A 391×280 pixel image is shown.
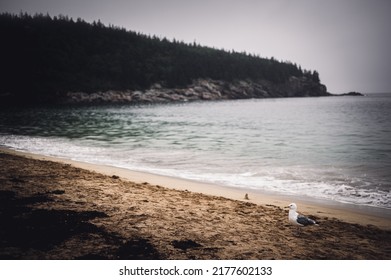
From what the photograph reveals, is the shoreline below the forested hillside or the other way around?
below

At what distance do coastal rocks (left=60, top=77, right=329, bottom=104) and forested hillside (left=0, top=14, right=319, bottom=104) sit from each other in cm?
272

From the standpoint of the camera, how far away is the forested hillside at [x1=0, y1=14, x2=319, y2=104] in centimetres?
7100

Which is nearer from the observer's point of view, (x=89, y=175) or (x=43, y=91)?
(x=89, y=175)

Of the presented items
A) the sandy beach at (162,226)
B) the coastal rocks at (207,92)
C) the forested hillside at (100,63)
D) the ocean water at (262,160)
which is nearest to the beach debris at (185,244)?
the sandy beach at (162,226)

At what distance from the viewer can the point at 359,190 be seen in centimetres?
898

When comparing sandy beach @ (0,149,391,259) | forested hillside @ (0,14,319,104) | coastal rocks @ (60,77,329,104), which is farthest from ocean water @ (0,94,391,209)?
coastal rocks @ (60,77,329,104)

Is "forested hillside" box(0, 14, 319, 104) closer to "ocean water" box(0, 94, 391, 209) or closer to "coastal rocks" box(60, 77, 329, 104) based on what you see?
"coastal rocks" box(60, 77, 329, 104)

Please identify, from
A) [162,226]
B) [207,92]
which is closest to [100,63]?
[207,92]

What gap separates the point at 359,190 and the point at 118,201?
7560mm

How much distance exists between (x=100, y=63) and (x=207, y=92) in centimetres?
4950

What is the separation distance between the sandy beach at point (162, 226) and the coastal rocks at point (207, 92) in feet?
298

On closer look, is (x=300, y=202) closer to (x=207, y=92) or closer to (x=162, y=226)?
(x=162, y=226)

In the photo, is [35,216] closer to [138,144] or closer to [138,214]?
[138,214]

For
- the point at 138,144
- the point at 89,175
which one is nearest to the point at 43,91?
the point at 138,144
